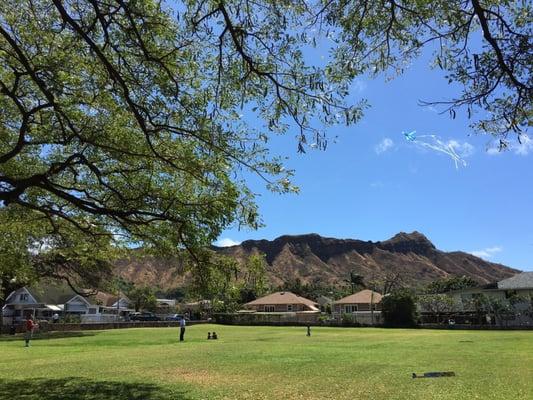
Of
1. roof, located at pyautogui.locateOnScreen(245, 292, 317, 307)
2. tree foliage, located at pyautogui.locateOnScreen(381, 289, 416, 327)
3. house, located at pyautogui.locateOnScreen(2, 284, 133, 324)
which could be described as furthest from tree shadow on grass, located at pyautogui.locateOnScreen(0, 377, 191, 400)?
roof, located at pyautogui.locateOnScreen(245, 292, 317, 307)

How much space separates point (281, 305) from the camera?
93188mm

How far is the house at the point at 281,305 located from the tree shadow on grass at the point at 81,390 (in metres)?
80.4

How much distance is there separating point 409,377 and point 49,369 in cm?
1114

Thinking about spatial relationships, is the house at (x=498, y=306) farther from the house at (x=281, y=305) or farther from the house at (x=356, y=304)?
the house at (x=281, y=305)

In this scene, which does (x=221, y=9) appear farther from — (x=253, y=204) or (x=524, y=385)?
(x=524, y=385)

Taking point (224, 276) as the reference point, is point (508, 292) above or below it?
above

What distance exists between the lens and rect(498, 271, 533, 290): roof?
6375 cm

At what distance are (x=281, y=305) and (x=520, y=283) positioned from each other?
1611 inches

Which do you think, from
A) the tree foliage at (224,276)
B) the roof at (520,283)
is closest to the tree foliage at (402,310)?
the roof at (520,283)

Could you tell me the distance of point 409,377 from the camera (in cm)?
1434

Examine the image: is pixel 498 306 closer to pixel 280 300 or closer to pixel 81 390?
pixel 280 300

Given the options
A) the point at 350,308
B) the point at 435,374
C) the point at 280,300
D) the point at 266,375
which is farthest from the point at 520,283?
the point at 266,375

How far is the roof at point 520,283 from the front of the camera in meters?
63.8

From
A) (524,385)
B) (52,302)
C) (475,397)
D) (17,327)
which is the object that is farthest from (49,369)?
(52,302)
